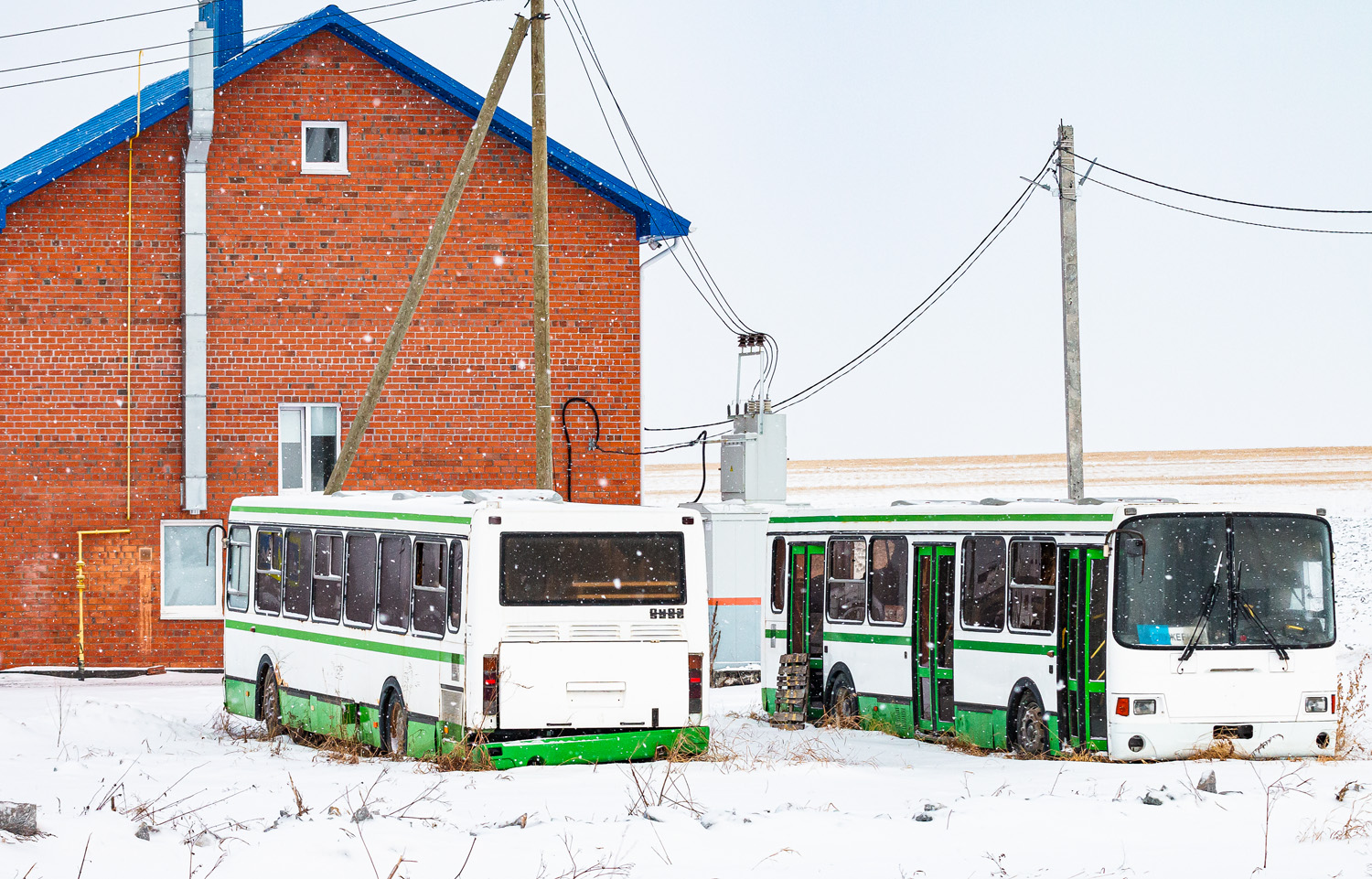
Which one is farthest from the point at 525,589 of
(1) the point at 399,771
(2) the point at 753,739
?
(2) the point at 753,739

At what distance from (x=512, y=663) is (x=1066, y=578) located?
5131 mm

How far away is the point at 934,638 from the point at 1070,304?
785 centimetres

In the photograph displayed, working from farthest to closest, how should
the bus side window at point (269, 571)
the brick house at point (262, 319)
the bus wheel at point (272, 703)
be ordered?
the brick house at point (262, 319)
the bus side window at point (269, 571)
the bus wheel at point (272, 703)

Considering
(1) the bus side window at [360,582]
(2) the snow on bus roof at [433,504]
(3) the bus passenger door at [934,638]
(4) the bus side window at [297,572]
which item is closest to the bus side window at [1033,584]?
(3) the bus passenger door at [934,638]

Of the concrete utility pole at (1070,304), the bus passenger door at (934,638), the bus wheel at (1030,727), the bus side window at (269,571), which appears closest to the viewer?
the bus wheel at (1030,727)

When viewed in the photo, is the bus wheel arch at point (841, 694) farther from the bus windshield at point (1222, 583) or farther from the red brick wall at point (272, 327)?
Result: the red brick wall at point (272, 327)

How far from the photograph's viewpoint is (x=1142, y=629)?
1441cm

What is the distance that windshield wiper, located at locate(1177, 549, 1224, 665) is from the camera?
1436cm

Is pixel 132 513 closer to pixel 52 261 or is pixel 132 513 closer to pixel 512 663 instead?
pixel 52 261

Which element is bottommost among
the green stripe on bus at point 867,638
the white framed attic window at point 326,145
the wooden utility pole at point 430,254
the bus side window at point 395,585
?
→ the green stripe on bus at point 867,638

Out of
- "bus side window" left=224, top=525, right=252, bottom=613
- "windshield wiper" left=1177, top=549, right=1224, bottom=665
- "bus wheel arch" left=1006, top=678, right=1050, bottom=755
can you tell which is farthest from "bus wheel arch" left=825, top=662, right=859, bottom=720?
"bus side window" left=224, top=525, right=252, bottom=613

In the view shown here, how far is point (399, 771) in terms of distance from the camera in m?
13.3

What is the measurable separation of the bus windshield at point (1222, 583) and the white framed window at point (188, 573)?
15.2 metres

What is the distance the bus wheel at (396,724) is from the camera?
14.7 m
